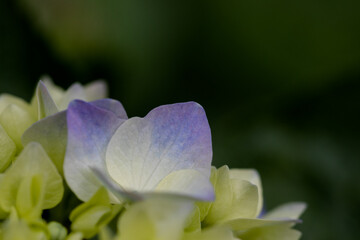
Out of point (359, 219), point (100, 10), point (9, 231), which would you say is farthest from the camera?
point (100, 10)

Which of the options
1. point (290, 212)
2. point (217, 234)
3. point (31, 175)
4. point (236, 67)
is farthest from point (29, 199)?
point (236, 67)

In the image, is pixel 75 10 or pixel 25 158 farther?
pixel 75 10

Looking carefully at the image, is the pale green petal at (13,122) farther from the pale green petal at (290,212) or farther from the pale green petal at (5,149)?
the pale green petal at (290,212)

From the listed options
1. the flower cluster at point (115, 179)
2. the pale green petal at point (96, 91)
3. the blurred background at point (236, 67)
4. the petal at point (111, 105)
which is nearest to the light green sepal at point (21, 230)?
the flower cluster at point (115, 179)

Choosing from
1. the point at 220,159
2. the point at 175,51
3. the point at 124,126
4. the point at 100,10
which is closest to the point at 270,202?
the point at 220,159

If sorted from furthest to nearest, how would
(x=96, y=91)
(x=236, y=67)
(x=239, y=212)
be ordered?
(x=236, y=67)
(x=96, y=91)
(x=239, y=212)

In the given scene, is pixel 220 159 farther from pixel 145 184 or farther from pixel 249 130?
pixel 145 184

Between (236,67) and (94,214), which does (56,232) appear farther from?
(236,67)
